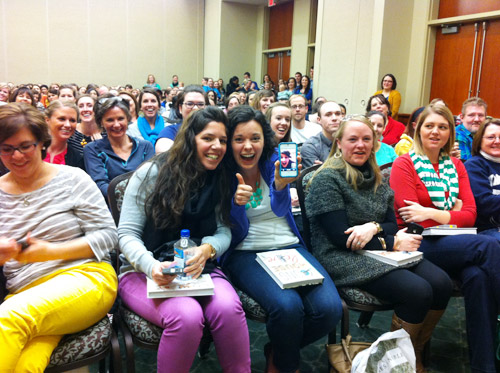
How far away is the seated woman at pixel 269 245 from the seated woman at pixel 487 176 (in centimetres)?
123

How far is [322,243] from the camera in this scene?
7.29 ft

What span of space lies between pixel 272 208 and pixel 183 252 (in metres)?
0.61

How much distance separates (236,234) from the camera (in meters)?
2.14

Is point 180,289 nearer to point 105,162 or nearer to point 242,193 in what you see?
point 242,193

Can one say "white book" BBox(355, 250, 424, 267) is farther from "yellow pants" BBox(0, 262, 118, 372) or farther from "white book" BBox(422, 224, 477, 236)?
"yellow pants" BBox(0, 262, 118, 372)

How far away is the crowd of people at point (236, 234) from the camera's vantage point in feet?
5.37

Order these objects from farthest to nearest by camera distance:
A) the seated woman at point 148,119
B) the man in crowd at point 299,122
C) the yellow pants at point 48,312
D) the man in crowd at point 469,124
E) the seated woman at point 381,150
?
1. the man in crowd at point 299,122
2. the seated woman at point 148,119
3. the man in crowd at point 469,124
4. the seated woman at point 381,150
5. the yellow pants at point 48,312

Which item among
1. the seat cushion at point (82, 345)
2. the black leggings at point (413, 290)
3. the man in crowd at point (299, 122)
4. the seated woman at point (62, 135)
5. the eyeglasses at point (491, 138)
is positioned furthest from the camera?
the man in crowd at point (299, 122)

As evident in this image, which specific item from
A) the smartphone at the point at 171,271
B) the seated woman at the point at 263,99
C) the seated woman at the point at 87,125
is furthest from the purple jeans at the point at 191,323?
the seated woman at the point at 263,99

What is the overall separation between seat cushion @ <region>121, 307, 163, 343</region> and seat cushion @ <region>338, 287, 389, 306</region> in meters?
0.91

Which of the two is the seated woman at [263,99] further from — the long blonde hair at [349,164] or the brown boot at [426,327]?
the brown boot at [426,327]

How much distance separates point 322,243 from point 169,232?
2.64 feet

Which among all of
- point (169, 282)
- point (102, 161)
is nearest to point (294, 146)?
point (169, 282)

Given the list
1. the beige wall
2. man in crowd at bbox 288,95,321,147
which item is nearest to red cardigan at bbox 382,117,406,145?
man in crowd at bbox 288,95,321,147
